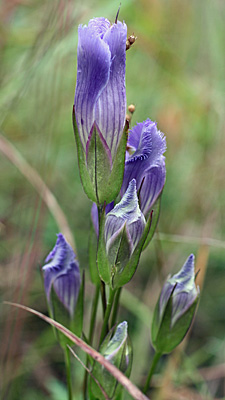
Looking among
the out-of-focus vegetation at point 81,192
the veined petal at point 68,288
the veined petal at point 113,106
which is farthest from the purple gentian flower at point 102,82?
the out-of-focus vegetation at point 81,192

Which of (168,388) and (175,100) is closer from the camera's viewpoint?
(168,388)

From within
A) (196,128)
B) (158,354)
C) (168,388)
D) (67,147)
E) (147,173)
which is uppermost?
(196,128)

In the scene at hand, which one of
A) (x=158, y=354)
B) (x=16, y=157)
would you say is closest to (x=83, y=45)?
(x=158, y=354)

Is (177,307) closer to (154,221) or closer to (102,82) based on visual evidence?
(154,221)

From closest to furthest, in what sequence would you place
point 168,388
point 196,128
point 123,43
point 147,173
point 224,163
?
point 123,43, point 147,173, point 168,388, point 224,163, point 196,128

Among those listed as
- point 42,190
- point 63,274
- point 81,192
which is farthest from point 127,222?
point 81,192

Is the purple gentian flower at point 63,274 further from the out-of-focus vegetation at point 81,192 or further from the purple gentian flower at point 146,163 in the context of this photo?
the out-of-focus vegetation at point 81,192

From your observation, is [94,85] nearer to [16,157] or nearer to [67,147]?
[16,157]

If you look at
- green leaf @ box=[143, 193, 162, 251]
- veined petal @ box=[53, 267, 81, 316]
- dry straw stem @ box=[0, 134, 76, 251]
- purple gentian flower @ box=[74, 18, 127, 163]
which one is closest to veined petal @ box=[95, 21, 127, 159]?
purple gentian flower @ box=[74, 18, 127, 163]
